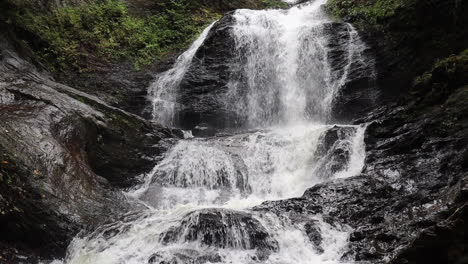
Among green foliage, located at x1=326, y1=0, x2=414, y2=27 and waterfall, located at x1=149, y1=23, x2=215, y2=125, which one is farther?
waterfall, located at x1=149, y1=23, x2=215, y2=125

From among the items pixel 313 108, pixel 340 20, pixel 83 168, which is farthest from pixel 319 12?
pixel 83 168

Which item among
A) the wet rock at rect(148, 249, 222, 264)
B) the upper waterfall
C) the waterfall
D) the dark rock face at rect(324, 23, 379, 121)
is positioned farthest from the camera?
the waterfall

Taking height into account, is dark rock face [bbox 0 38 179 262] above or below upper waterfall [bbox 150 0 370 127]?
below

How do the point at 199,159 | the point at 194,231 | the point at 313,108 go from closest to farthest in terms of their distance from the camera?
the point at 194,231, the point at 199,159, the point at 313,108

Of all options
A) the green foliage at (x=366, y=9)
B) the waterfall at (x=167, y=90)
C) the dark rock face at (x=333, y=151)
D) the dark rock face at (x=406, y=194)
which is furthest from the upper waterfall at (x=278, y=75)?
the dark rock face at (x=406, y=194)

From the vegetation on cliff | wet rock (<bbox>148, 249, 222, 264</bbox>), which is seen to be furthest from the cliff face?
the vegetation on cliff

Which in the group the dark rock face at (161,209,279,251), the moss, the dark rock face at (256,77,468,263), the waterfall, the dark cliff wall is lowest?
the dark rock face at (161,209,279,251)

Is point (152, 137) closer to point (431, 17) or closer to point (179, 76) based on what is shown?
point (179, 76)

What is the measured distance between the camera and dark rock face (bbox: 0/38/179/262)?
691 centimetres

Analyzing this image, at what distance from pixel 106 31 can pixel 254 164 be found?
35.9 ft

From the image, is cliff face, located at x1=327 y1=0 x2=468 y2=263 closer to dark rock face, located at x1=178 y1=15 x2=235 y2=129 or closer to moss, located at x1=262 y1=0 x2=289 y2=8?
dark rock face, located at x1=178 y1=15 x2=235 y2=129

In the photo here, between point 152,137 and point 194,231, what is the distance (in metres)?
4.99

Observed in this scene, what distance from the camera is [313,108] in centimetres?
1418

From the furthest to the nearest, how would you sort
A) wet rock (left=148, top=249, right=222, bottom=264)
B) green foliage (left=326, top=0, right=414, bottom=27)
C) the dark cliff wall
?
green foliage (left=326, top=0, right=414, bottom=27), the dark cliff wall, wet rock (left=148, top=249, right=222, bottom=264)
